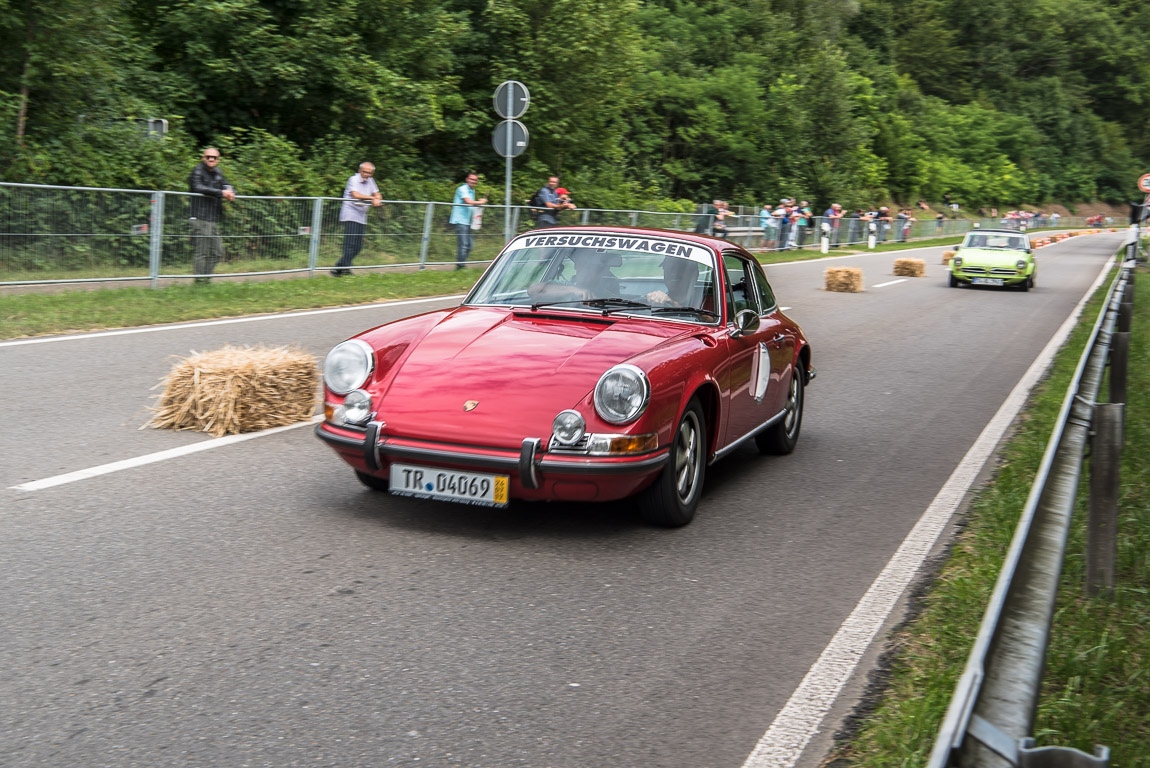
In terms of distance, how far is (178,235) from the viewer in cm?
1542

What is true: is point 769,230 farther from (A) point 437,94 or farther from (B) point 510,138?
(B) point 510,138

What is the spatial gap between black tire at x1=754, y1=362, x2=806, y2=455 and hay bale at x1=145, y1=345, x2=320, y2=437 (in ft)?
10.4

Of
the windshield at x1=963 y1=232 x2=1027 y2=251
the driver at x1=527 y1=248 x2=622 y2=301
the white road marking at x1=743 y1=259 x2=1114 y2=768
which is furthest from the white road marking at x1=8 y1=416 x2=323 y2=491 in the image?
the windshield at x1=963 y1=232 x2=1027 y2=251

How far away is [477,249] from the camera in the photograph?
2214 cm

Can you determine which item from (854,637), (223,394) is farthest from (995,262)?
(854,637)

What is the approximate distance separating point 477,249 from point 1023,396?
13.1 meters

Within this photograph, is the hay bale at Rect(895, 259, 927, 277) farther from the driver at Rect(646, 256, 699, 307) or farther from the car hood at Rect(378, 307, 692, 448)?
the car hood at Rect(378, 307, 692, 448)

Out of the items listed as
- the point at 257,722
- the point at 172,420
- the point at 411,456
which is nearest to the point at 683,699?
the point at 257,722

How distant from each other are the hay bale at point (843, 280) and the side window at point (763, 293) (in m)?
16.0

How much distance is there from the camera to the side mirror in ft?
21.6

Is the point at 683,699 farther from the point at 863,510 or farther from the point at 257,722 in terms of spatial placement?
the point at 863,510

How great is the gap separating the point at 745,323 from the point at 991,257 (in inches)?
850

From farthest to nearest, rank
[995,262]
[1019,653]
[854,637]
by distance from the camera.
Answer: [995,262]
[854,637]
[1019,653]

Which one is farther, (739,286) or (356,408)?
(739,286)
